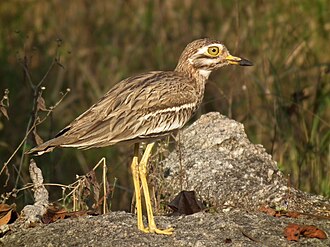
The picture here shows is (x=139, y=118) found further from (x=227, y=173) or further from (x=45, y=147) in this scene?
(x=227, y=173)

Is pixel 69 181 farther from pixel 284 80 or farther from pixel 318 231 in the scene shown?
pixel 318 231

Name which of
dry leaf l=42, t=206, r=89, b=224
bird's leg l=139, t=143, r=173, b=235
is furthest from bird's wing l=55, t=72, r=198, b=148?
dry leaf l=42, t=206, r=89, b=224

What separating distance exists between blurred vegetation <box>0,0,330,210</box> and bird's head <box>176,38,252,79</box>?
1408mm

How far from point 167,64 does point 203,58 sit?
15.2 ft

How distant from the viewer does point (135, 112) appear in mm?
6844

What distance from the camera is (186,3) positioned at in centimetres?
1339

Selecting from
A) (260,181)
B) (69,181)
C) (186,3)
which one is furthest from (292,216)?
(186,3)

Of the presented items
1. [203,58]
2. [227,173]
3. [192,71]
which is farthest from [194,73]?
[227,173]

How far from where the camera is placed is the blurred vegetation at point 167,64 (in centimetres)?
960

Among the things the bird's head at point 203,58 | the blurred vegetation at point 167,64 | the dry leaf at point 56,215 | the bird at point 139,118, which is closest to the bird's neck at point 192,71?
the bird's head at point 203,58

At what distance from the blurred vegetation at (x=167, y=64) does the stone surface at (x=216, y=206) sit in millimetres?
1013

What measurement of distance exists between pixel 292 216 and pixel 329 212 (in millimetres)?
345

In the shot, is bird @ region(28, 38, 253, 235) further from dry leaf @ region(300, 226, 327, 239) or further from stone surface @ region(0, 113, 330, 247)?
dry leaf @ region(300, 226, 327, 239)

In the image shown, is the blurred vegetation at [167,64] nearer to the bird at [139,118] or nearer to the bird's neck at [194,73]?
the bird's neck at [194,73]
